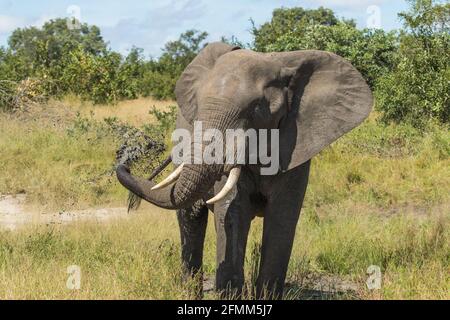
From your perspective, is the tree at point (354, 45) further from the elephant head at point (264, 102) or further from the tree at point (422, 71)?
the elephant head at point (264, 102)

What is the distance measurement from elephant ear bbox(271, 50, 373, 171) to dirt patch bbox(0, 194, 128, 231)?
161 inches

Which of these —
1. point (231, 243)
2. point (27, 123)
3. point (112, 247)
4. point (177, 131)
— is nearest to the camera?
point (231, 243)

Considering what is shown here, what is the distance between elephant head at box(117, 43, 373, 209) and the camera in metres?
4.66

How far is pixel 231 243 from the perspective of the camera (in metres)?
5.03

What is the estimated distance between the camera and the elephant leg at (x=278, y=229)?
530cm

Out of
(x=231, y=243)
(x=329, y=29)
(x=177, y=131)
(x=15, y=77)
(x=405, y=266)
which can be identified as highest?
(x=329, y=29)

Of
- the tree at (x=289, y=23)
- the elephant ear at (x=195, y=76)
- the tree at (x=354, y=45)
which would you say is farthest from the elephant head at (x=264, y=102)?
the tree at (x=289, y=23)

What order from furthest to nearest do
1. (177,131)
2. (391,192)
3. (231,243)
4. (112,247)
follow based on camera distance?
(391,192) → (112,247) → (177,131) → (231,243)

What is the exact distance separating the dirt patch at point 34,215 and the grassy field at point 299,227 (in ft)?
0.68

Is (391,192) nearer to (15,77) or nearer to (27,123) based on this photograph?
(27,123)

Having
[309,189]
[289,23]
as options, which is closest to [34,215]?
[309,189]

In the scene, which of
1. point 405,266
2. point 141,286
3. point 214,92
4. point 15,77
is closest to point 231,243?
point 141,286

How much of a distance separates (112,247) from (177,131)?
2040 mm

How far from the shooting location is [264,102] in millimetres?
4891
